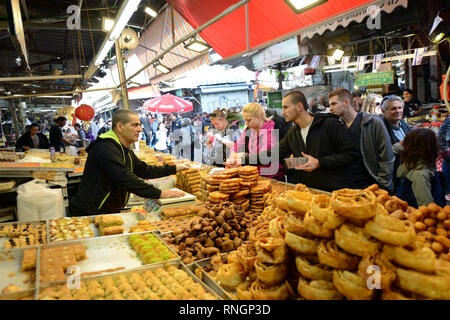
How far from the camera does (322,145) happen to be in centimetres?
352

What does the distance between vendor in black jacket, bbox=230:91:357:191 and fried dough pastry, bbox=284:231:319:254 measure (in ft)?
6.04

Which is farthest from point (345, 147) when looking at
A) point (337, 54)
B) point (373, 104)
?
point (337, 54)

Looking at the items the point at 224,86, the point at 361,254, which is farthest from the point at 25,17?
the point at 224,86

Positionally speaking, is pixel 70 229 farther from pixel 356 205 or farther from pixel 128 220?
pixel 356 205

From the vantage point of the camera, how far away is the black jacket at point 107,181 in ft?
11.3

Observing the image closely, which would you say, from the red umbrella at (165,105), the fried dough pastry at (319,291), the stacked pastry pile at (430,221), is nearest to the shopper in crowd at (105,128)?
the red umbrella at (165,105)

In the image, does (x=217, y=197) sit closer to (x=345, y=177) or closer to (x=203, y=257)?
(x=203, y=257)

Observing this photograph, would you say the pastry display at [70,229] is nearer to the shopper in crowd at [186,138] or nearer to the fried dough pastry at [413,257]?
the fried dough pastry at [413,257]

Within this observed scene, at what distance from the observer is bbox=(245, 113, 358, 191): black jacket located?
3.35 metres

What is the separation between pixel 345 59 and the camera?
11805mm

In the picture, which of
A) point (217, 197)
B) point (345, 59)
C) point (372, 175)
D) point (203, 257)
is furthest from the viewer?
point (345, 59)

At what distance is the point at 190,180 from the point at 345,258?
11.2 ft

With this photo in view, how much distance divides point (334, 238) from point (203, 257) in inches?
43.7

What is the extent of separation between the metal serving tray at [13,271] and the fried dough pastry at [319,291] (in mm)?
1693
